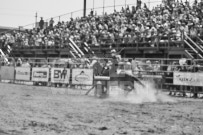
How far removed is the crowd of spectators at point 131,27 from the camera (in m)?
22.4

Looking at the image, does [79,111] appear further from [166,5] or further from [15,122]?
[166,5]

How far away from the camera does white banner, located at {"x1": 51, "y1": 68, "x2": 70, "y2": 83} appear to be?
22209 millimetres

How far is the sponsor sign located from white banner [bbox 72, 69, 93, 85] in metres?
7.13

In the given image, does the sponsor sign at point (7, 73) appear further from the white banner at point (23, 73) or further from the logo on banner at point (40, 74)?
the logo on banner at point (40, 74)

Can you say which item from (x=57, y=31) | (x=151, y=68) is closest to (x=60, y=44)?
(x=57, y=31)

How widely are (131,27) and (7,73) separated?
10309 millimetres

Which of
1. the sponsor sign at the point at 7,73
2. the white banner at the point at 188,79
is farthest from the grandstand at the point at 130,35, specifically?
the sponsor sign at the point at 7,73

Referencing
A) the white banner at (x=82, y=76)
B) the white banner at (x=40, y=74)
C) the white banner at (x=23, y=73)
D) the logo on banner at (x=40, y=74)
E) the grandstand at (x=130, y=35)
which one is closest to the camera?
the white banner at (x=82, y=76)

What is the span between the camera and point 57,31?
33594mm

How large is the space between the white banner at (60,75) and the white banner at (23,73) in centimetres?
304

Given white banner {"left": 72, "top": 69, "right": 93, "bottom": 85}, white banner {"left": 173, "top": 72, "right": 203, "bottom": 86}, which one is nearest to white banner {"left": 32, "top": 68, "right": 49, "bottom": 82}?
white banner {"left": 72, "top": 69, "right": 93, "bottom": 85}

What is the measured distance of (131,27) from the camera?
997 inches

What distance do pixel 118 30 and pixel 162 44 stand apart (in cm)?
435

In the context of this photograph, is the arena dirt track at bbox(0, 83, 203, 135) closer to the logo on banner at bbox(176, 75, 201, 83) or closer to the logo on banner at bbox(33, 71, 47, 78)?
the logo on banner at bbox(176, 75, 201, 83)
